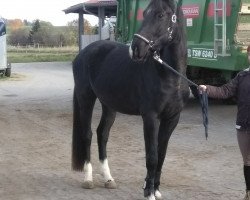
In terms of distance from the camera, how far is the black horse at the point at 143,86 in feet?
15.2

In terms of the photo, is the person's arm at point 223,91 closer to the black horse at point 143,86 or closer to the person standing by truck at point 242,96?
the person standing by truck at point 242,96

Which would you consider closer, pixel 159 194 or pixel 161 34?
pixel 161 34

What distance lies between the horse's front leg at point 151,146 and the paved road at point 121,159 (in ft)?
0.90

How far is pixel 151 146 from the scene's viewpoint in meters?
4.93

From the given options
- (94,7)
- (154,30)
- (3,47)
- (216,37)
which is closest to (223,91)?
(154,30)

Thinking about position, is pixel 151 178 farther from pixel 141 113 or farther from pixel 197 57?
pixel 197 57

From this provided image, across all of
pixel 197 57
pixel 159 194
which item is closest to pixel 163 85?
pixel 159 194

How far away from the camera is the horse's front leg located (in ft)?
16.0

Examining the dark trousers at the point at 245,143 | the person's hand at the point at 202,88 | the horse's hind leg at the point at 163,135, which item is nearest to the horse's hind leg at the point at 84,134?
the horse's hind leg at the point at 163,135

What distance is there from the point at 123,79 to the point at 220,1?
513 centimetres

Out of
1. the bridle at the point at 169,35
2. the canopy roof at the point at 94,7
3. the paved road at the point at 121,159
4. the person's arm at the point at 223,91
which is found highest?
the canopy roof at the point at 94,7

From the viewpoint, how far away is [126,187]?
5.67 m

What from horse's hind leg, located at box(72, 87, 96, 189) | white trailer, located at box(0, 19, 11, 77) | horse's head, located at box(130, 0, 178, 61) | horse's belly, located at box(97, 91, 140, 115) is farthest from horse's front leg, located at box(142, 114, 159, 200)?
white trailer, located at box(0, 19, 11, 77)

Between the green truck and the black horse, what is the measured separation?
278 centimetres
